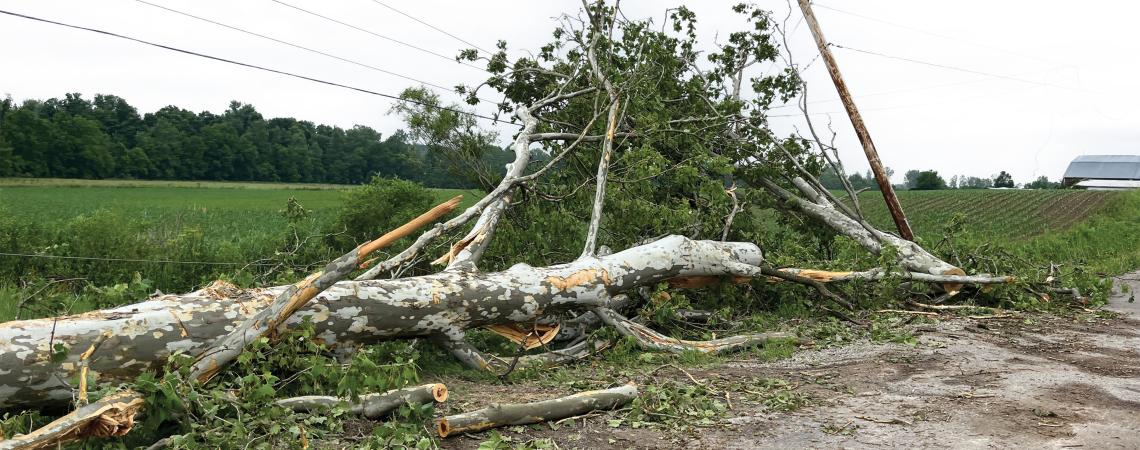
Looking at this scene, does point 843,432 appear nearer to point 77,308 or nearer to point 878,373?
point 878,373

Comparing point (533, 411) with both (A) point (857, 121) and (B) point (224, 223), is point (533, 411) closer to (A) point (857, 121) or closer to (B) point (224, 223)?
(A) point (857, 121)

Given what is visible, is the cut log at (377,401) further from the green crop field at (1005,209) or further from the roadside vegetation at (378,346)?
the green crop field at (1005,209)

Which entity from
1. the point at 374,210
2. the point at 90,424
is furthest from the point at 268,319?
the point at 374,210

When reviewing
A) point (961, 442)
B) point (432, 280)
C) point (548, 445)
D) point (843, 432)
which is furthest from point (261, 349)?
point (961, 442)

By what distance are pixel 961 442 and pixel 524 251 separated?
5.40m

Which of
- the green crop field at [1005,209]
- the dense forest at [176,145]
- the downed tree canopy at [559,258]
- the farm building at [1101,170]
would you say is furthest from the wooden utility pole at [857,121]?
the farm building at [1101,170]

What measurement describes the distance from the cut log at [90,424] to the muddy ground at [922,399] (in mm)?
1505

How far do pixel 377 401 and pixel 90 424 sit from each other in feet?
4.28

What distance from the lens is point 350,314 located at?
5234 mm

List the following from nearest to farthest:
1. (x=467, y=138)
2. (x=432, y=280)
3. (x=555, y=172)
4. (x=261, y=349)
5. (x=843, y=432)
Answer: (x=843, y=432) < (x=261, y=349) < (x=432, y=280) < (x=555, y=172) < (x=467, y=138)

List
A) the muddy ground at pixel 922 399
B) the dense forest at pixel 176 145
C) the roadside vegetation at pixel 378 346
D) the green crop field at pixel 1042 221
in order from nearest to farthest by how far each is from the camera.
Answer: the roadside vegetation at pixel 378 346
the muddy ground at pixel 922 399
the green crop field at pixel 1042 221
the dense forest at pixel 176 145

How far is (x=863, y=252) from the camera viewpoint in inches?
410

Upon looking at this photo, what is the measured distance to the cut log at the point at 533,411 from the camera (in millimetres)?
4188

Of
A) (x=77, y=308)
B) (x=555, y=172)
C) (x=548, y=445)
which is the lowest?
(x=77, y=308)
